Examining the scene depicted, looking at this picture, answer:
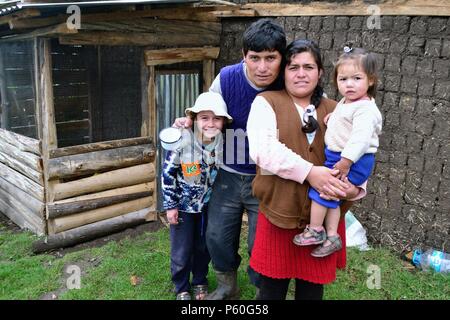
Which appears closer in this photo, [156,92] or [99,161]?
[99,161]

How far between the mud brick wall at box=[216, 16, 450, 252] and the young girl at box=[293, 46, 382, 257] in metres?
2.43

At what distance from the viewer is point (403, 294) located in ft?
13.4

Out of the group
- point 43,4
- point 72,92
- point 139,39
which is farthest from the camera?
A: point 72,92

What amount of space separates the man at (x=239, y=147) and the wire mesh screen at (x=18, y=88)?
3393 millimetres

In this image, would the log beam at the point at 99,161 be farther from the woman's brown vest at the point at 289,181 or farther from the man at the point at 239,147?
the woman's brown vest at the point at 289,181

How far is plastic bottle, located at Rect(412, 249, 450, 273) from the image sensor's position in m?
4.43

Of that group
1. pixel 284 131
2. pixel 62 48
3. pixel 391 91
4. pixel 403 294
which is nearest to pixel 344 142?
pixel 284 131

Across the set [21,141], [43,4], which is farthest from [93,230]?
[43,4]

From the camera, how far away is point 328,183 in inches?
88.0

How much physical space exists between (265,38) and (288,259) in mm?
1328

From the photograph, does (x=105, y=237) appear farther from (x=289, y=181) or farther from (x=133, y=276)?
(x=289, y=181)

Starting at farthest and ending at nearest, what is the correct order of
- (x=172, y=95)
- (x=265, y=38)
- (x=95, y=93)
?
(x=95, y=93) < (x=172, y=95) < (x=265, y=38)

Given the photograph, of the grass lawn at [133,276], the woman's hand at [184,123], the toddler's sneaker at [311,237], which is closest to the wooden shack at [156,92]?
the grass lawn at [133,276]

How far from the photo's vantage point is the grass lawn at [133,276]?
3.96 meters
